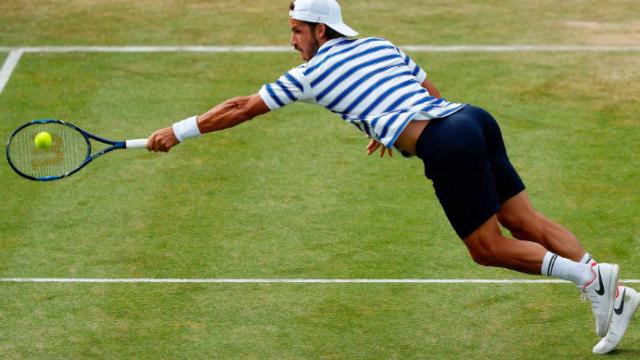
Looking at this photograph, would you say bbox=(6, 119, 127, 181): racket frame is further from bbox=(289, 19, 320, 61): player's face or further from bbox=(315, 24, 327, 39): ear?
bbox=(315, 24, 327, 39): ear

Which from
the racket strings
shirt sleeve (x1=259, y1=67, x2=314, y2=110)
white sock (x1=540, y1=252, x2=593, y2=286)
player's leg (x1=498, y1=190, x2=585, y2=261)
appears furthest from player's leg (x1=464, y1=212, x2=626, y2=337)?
the racket strings

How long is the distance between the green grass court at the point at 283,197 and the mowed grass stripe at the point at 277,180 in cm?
2

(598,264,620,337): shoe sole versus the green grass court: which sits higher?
(598,264,620,337): shoe sole

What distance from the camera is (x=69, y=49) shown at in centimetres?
1606

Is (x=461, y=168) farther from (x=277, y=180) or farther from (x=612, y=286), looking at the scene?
(x=277, y=180)

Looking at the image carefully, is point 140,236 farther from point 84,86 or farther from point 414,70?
point 84,86

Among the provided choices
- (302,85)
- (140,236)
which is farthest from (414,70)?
(140,236)

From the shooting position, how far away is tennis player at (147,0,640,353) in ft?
29.0

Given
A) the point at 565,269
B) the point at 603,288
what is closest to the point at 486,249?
the point at 565,269

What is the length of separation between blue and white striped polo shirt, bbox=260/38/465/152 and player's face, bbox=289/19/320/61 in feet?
0.54

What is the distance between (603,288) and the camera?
353 inches

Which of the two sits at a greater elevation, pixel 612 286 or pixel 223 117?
pixel 223 117

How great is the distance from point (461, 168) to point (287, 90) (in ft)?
3.88

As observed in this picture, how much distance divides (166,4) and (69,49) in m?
1.90
